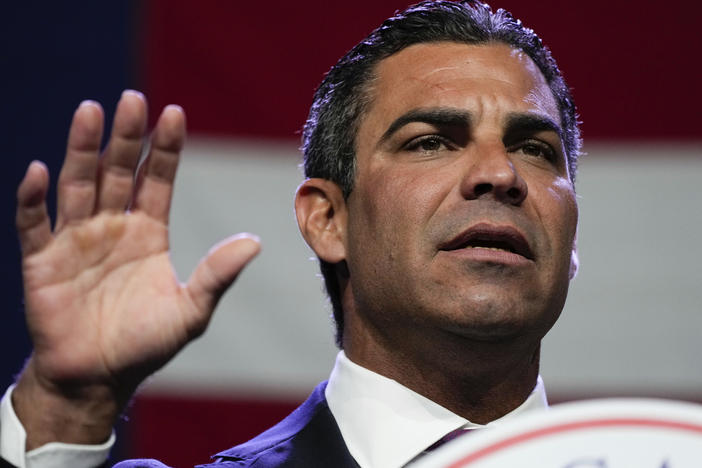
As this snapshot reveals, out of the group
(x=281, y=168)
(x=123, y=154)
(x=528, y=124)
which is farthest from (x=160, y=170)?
(x=281, y=168)

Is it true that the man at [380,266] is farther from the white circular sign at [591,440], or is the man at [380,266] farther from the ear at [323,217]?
the white circular sign at [591,440]

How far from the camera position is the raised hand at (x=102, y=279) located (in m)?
1.15

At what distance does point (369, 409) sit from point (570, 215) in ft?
1.20

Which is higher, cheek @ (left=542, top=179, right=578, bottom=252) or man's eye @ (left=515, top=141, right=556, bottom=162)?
man's eye @ (left=515, top=141, right=556, bottom=162)

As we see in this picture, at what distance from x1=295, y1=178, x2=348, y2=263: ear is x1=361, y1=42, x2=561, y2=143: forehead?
11 centimetres

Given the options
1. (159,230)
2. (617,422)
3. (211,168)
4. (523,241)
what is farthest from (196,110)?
(617,422)

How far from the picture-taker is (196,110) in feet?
7.81

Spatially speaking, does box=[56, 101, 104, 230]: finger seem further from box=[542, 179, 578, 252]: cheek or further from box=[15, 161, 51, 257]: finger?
box=[542, 179, 578, 252]: cheek

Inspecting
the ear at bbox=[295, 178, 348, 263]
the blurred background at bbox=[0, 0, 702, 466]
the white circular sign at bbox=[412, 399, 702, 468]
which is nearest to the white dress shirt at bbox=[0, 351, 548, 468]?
the ear at bbox=[295, 178, 348, 263]

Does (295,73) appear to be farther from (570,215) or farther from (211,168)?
(570,215)

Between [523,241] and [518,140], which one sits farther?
[518,140]

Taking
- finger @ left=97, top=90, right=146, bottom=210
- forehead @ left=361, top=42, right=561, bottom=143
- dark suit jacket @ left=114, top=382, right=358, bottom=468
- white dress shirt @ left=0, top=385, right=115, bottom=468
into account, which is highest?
forehead @ left=361, top=42, right=561, bottom=143

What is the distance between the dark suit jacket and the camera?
122cm

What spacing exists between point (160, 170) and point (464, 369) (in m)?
0.46
